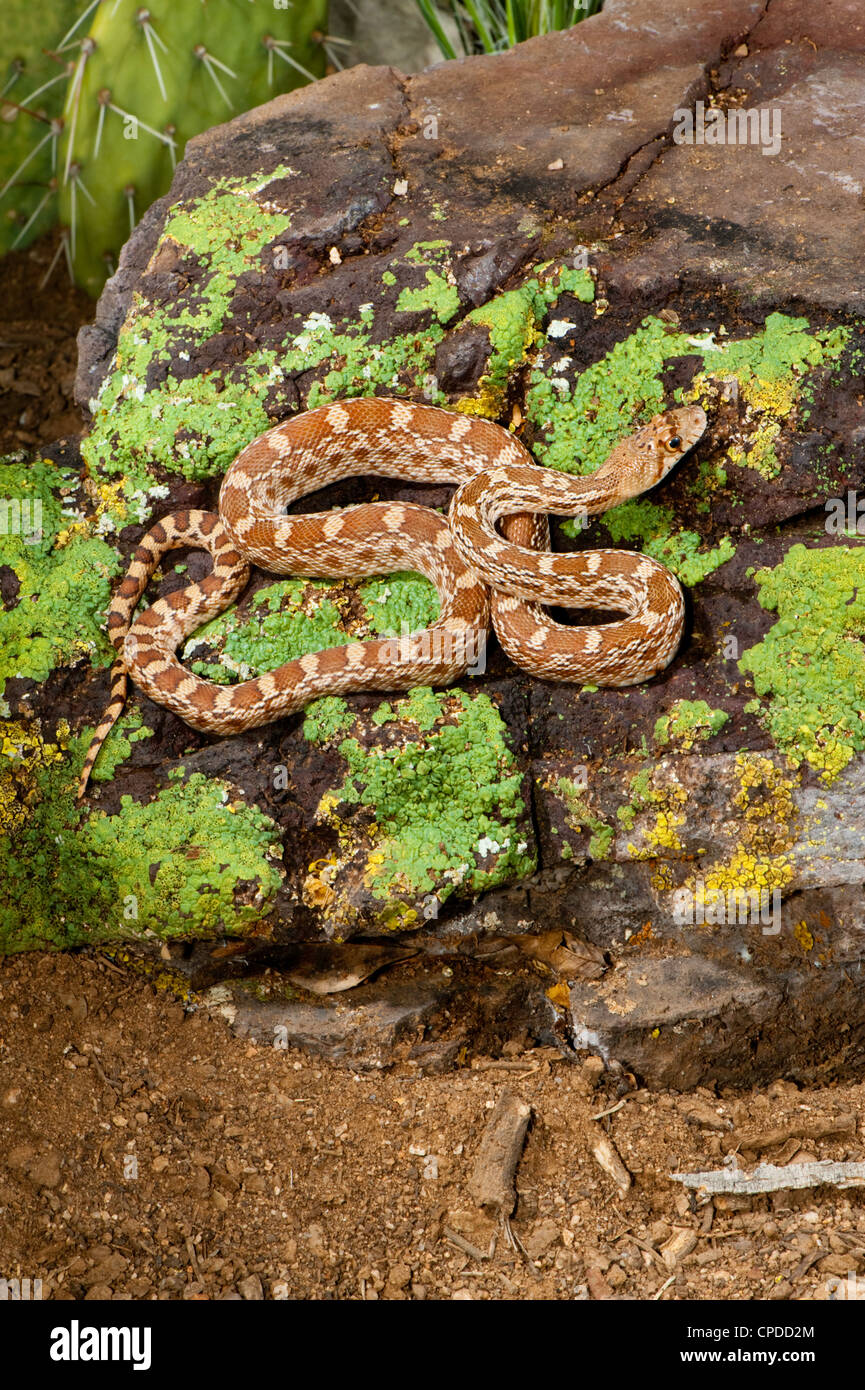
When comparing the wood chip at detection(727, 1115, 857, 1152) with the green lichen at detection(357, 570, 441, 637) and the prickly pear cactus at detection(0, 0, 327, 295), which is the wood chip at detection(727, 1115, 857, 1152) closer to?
the green lichen at detection(357, 570, 441, 637)

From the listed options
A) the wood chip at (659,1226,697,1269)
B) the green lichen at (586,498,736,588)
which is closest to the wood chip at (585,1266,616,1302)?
the wood chip at (659,1226,697,1269)

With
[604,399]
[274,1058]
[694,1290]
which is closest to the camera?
[694,1290]

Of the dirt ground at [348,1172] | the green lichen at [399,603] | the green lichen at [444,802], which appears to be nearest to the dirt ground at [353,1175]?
the dirt ground at [348,1172]

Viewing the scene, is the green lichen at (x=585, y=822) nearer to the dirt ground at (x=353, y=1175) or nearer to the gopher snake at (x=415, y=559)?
the gopher snake at (x=415, y=559)

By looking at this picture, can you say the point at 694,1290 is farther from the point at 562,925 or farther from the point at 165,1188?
the point at 165,1188

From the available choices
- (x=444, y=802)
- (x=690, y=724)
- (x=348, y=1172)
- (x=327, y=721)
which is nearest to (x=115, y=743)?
(x=327, y=721)

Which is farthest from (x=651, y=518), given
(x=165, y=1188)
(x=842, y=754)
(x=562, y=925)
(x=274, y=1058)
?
(x=165, y=1188)
